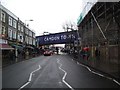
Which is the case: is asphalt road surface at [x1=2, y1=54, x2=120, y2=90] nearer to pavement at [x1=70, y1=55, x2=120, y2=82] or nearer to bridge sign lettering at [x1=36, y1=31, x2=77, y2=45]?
pavement at [x1=70, y1=55, x2=120, y2=82]

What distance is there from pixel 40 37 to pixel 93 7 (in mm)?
62149

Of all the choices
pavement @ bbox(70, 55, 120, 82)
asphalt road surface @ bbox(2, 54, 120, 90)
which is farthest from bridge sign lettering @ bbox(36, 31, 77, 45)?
asphalt road surface @ bbox(2, 54, 120, 90)

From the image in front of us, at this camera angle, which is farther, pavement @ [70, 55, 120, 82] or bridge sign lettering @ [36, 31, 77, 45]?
bridge sign lettering @ [36, 31, 77, 45]

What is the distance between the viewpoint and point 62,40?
81812 mm

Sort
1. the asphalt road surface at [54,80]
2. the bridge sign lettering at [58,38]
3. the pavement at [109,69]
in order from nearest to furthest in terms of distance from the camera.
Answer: the asphalt road surface at [54,80] < the pavement at [109,69] < the bridge sign lettering at [58,38]

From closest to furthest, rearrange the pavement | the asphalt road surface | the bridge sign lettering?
the asphalt road surface < the pavement < the bridge sign lettering

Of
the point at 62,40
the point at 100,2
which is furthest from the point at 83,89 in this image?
the point at 62,40

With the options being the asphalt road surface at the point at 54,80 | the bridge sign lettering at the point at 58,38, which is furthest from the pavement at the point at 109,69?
the bridge sign lettering at the point at 58,38

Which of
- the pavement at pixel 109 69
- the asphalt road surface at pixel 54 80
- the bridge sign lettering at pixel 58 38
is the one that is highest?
the bridge sign lettering at pixel 58 38

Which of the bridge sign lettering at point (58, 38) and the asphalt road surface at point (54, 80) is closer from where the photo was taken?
the asphalt road surface at point (54, 80)

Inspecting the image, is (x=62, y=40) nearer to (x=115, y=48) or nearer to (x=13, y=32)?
(x=13, y=32)

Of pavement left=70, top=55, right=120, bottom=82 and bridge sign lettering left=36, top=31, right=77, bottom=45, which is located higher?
bridge sign lettering left=36, top=31, right=77, bottom=45

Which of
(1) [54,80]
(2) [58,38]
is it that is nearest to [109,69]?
(1) [54,80]

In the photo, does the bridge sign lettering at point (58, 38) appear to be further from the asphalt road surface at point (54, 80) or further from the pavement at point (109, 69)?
the asphalt road surface at point (54, 80)
